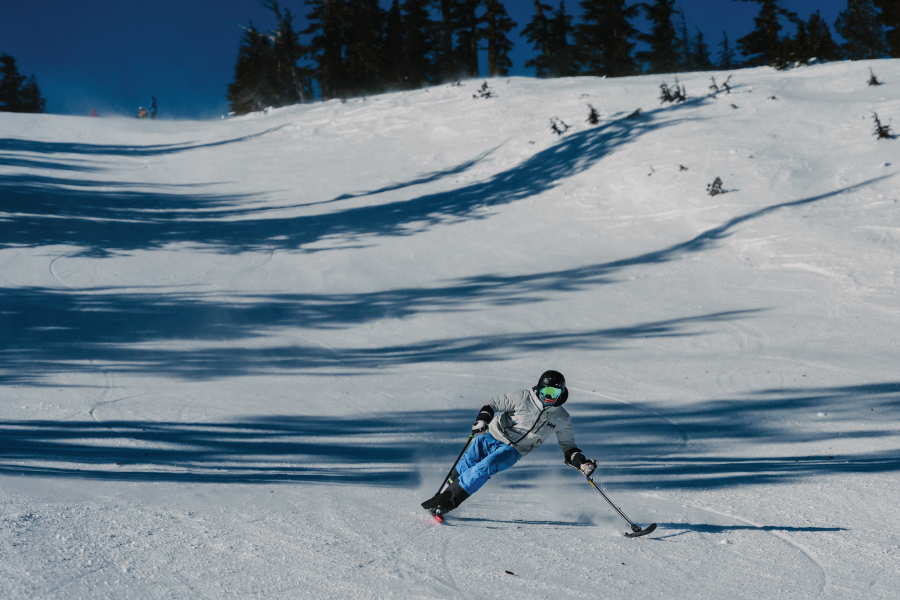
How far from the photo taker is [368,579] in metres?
3.97

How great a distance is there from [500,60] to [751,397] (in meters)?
39.8

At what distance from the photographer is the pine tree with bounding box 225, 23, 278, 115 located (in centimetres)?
5206

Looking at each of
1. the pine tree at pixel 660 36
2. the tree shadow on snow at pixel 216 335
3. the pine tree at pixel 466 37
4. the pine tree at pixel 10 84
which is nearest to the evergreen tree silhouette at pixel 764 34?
the pine tree at pixel 660 36

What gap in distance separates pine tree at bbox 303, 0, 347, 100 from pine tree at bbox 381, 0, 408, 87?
10.5 feet

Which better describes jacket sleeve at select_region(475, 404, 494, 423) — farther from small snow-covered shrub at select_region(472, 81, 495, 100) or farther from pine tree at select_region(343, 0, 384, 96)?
pine tree at select_region(343, 0, 384, 96)

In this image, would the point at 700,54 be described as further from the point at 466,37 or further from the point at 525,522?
the point at 525,522

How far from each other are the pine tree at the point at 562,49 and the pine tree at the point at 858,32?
22.7 m

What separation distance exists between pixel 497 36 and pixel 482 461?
41563mm

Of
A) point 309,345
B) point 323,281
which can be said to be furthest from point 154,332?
point 323,281

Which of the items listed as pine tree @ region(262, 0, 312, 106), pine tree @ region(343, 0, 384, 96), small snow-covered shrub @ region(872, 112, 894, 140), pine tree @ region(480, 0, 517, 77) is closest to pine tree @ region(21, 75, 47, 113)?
pine tree @ region(262, 0, 312, 106)

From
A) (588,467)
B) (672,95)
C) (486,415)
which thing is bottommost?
(588,467)

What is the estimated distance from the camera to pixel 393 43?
4603 cm

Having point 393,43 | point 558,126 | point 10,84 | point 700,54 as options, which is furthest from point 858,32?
point 10,84

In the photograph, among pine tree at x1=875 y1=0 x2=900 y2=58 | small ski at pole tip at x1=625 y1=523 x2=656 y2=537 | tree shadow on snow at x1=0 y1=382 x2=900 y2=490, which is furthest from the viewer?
pine tree at x1=875 y1=0 x2=900 y2=58
